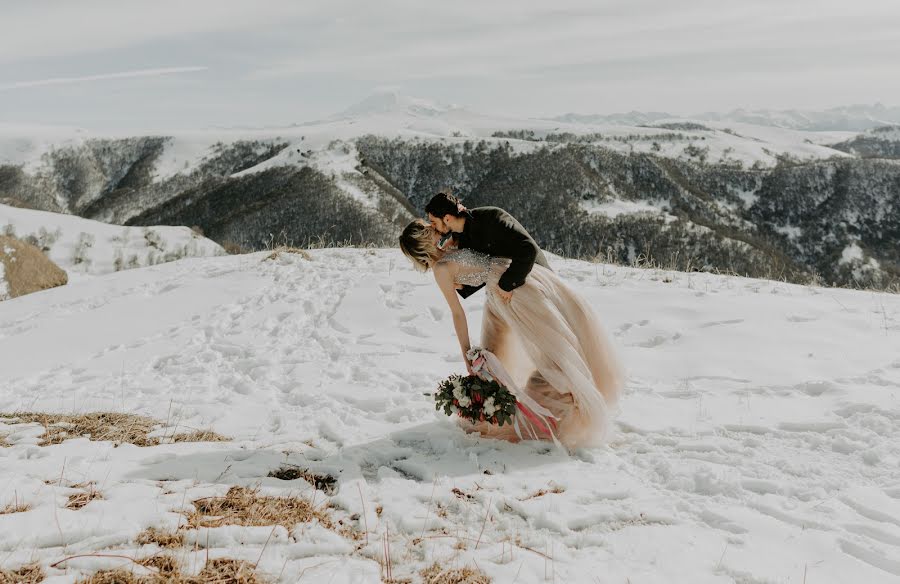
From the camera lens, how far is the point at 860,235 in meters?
131

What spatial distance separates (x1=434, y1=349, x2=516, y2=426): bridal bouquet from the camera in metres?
4.59

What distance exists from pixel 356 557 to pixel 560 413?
231 centimetres

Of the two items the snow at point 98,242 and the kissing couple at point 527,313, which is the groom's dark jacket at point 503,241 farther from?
the snow at point 98,242

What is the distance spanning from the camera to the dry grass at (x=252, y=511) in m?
3.18

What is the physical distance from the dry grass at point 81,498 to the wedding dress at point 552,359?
2852mm

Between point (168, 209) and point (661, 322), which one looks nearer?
point (661, 322)

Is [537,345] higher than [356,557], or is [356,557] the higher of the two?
[537,345]

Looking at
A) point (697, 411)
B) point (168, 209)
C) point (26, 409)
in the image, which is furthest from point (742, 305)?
point (168, 209)

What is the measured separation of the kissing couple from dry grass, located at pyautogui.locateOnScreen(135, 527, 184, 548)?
2.58 metres

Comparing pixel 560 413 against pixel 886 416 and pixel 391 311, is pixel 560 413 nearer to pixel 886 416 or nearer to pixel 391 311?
pixel 886 416

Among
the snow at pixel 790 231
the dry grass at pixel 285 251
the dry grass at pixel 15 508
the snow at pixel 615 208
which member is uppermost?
the dry grass at pixel 285 251

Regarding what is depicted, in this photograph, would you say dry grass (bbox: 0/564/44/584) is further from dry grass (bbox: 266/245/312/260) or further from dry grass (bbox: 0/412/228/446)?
dry grass (bbox: 266/245/312/260)

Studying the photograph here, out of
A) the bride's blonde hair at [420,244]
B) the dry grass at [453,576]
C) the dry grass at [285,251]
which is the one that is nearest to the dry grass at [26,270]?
the dry grass at [285,251]

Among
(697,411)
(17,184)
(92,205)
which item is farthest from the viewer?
(17,184)
